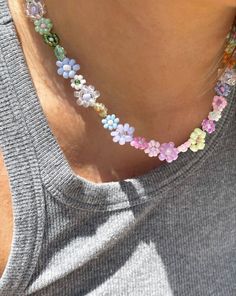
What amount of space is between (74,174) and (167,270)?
→ 222 mm

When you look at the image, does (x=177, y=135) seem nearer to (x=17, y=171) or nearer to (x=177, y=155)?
(x=177, y=155)

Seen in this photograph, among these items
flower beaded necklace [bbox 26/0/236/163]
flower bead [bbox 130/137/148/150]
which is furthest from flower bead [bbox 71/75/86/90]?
flower bead [bbox 130/137/148/150]

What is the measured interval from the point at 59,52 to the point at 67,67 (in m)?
0.02

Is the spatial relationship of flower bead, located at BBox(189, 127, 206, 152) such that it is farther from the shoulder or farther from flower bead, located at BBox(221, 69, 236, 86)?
the shoulder

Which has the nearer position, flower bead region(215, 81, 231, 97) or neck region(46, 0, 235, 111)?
neck region(46, 0, 235, 111)

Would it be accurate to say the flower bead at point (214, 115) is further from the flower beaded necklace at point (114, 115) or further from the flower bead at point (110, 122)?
the flower bead at point (110, 122)

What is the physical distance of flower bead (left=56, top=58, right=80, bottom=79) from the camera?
29.8 inches

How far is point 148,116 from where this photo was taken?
0.81m

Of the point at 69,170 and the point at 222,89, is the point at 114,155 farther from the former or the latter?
the point at 222,89

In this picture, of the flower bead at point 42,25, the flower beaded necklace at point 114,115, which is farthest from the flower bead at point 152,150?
the flower bead at point 42,25

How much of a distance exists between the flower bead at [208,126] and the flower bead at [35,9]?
0.92 ft

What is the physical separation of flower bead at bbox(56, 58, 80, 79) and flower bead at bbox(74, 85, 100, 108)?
0.08 feet

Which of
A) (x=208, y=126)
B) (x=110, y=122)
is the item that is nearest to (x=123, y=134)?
(x=110, y=122)

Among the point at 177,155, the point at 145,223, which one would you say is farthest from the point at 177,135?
the point at 145,223
